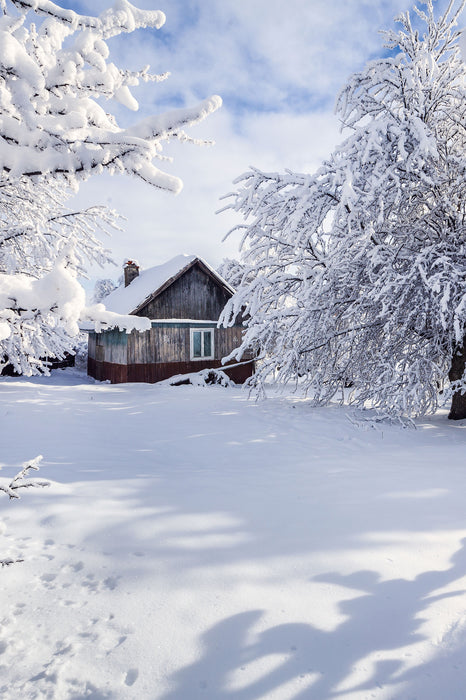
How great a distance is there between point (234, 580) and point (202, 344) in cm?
1581

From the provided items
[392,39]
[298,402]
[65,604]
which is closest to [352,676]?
[65,604]

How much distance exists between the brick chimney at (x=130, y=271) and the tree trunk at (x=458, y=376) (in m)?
16.9

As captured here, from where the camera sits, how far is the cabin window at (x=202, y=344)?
1806 centimetres

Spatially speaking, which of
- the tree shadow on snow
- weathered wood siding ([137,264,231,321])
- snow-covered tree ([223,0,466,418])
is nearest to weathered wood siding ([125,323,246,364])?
weathered wood siding ([137,264,231,321])

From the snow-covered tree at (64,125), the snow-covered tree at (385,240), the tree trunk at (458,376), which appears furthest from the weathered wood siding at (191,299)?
the snow-covered tree at (64,125)

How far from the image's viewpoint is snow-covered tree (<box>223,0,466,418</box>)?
7.52 m

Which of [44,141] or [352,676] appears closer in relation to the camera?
[352,676]

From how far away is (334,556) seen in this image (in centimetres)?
302

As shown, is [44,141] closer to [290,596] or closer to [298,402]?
[290,596]

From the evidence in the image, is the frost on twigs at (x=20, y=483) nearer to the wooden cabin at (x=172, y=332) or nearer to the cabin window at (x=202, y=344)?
the wooden cabin at (x=172, y=332)

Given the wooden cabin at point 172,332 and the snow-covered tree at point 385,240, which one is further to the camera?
the wooden cabin at point 172,332

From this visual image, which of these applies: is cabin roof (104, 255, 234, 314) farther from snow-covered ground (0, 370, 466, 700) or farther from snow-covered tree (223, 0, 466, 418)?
snow-covered ground (0, 370, 466, 700)

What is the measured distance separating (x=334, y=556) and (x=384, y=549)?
437 mm

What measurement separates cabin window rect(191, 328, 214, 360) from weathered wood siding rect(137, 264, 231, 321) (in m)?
0.61
